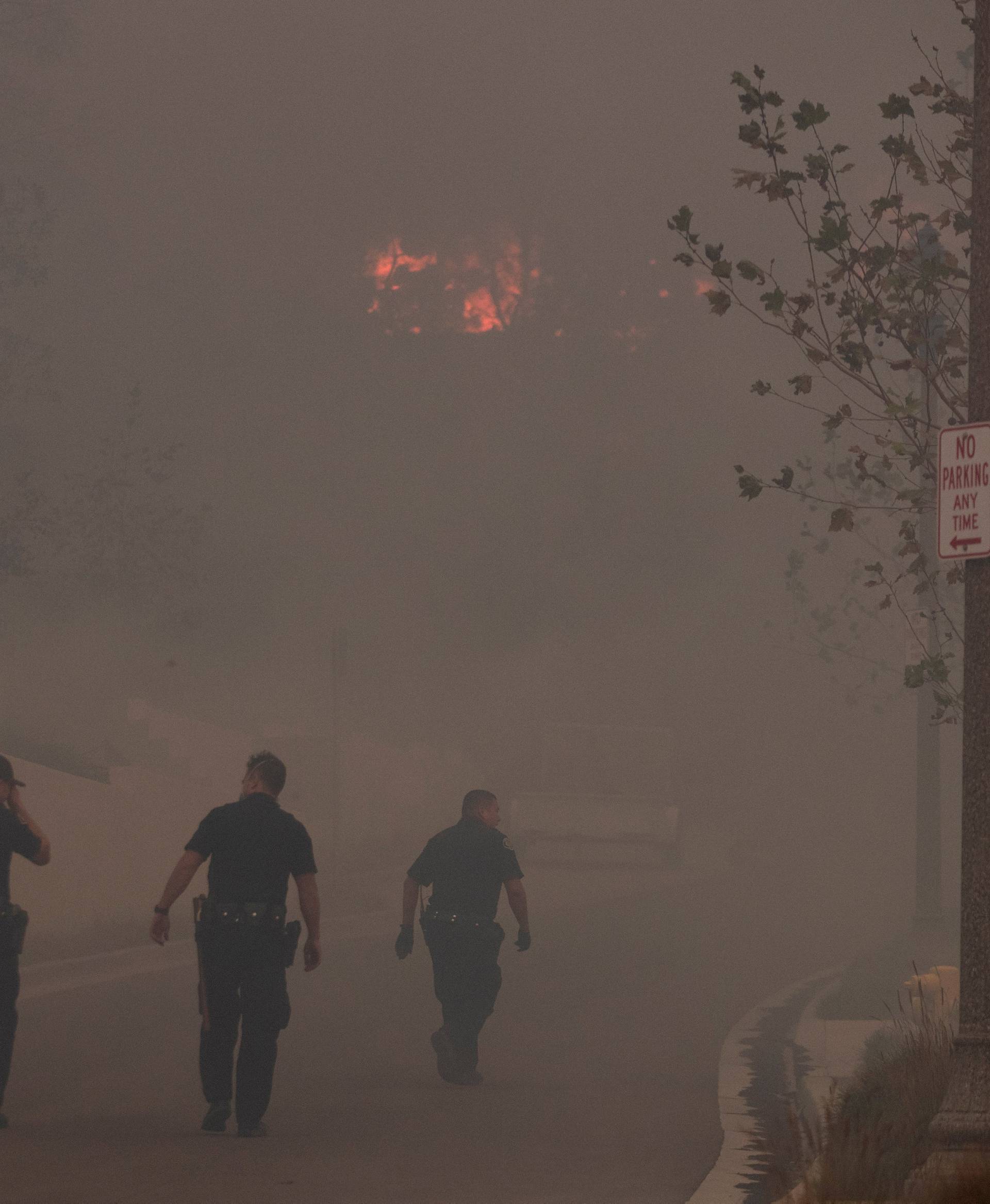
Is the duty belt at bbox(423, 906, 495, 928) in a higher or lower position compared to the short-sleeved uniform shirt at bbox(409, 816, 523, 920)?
lower

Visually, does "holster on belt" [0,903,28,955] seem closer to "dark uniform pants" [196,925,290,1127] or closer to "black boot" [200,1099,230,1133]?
"dark uniform pants" [196,925,290,1127]

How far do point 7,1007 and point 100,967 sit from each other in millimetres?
8362

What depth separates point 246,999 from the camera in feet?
29.4

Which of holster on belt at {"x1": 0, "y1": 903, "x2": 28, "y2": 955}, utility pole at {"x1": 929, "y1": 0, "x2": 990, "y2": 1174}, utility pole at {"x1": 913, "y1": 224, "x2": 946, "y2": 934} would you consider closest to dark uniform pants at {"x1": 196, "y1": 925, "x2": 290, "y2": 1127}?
holster on belt at {"x1": 0, "y1": 903, "x2": 28, "y2": 955}

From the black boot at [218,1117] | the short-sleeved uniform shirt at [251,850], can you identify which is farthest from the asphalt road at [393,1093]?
the short-sleeved uniform shirt at [251,850]

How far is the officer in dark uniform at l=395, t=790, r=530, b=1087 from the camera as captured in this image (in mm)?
11234

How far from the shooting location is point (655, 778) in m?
37.3

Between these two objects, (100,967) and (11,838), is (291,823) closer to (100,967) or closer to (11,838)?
(11,838)

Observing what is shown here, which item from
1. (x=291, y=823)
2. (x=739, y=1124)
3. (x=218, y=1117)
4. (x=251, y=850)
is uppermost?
(x=291, y=823)

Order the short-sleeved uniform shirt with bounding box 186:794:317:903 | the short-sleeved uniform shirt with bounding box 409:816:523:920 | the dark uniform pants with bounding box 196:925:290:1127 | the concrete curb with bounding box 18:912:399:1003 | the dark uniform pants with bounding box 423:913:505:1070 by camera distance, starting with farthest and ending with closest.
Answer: the concrete curb with bounding box 18:912:399:1003, the short-sleeved uniform shirt with bounding box 409:816:523:920, the dark uniform pants with bounding box 423:913:505:1070, the short-sleeved uniform shirt with bounding box 186:794:317:903, the dark uniform pants with bounding box 196:925:290:1127

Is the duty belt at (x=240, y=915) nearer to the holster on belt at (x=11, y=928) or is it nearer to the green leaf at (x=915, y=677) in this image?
the holster on belt at (x=11, y=928)

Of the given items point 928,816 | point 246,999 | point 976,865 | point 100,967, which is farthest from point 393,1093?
point 928,816

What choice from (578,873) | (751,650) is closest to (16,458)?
(578,873)

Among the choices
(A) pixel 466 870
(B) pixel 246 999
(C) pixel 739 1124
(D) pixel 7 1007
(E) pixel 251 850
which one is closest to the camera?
(B) pixel 246 999
